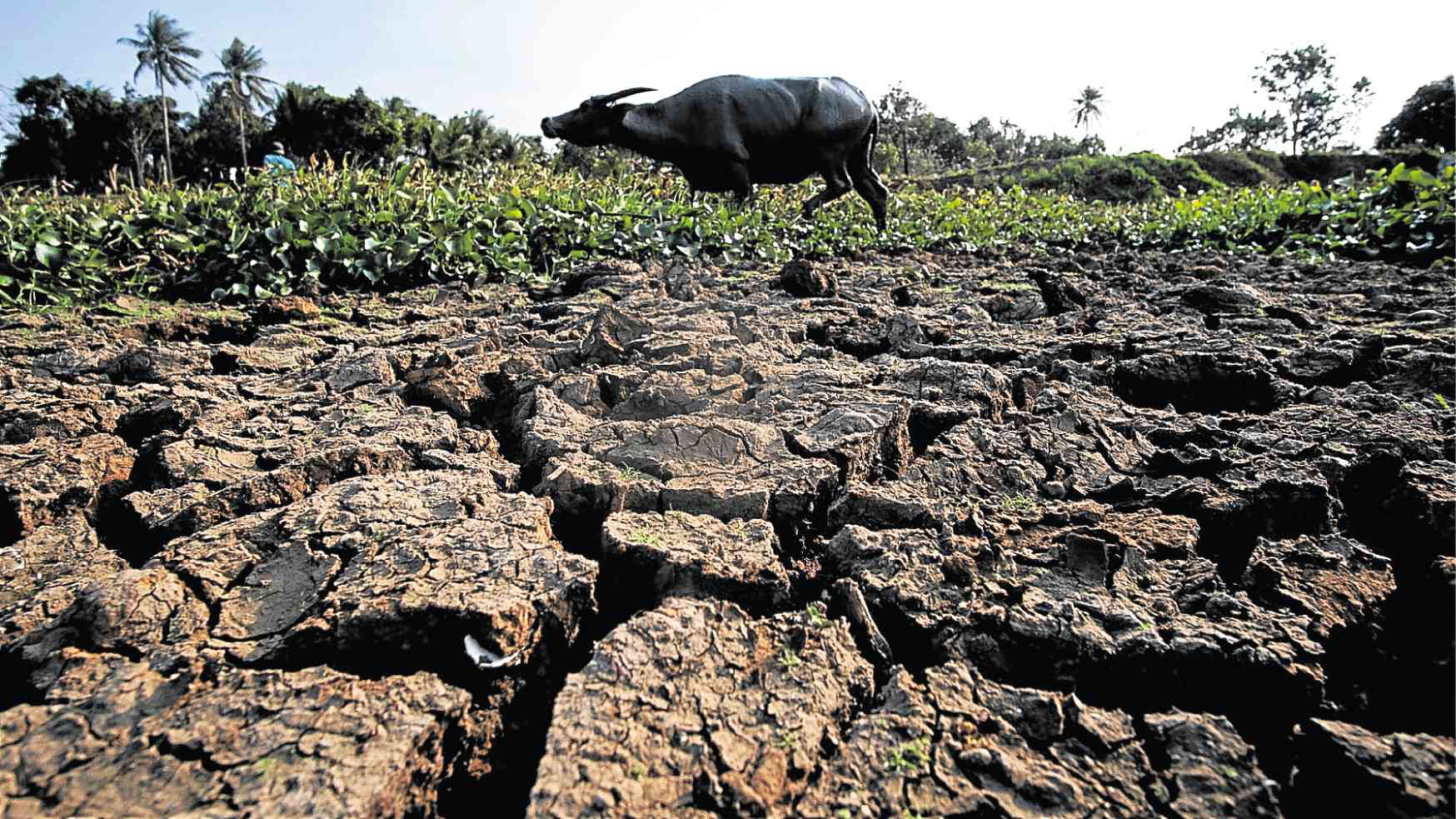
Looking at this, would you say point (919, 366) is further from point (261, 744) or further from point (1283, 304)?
point (1283, 304)

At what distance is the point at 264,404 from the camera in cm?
179

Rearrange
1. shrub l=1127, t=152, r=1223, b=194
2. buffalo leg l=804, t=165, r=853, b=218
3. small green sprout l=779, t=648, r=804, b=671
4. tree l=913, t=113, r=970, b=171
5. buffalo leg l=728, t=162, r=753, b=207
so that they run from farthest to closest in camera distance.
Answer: tree l=913, t=113, r=970, b=171
shrub l=1127, t=152, r=1223, b=194
buffalo leg l=804, t=165, r=853, b=218
buffalo leg l=728, t=162, r=753, b=207
small green sprout l=779, t=648, r=804, b=671

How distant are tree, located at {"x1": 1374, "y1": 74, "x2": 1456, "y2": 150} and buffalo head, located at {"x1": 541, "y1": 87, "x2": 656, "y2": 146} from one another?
108 feet

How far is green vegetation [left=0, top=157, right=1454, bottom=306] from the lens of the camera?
3.53 metres

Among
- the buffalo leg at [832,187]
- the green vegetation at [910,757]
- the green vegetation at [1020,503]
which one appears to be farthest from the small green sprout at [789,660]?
the buffalo leg at [832,187]

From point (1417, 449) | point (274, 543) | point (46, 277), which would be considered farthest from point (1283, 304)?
point (46, 277)

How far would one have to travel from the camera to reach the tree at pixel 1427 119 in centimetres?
2706

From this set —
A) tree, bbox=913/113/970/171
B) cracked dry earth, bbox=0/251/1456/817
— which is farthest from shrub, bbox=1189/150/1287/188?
cracked dry earth, bbox=0/251/1456/817

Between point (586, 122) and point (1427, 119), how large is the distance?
37.1 metres

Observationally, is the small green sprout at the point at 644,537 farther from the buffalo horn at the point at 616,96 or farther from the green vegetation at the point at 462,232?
the buffalo horn at the point at 616,96

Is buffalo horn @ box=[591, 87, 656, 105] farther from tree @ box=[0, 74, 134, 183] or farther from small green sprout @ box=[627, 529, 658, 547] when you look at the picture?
tree @ box=[0, 74, 134, 183]

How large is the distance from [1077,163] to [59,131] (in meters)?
Result: 37.2

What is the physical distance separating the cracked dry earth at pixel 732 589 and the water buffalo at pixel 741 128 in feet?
13.4

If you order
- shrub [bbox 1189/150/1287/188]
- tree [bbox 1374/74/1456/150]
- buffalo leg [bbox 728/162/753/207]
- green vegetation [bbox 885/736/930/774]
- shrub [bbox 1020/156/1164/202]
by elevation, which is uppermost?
tree [bbox 1374/74/1456/150]
